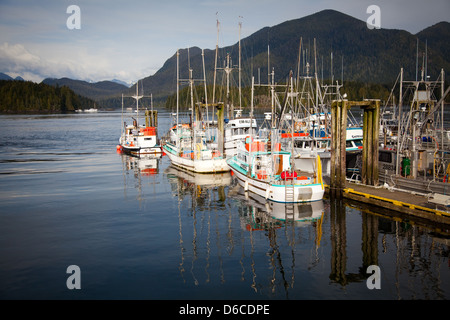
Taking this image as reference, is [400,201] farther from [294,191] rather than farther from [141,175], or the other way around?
[141,175]

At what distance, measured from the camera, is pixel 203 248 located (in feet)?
64.9

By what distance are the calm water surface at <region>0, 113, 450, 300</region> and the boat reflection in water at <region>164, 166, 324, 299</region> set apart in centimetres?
7

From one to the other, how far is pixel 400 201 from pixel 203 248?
12.9 meters

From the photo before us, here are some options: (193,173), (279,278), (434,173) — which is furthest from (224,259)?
(193,173)

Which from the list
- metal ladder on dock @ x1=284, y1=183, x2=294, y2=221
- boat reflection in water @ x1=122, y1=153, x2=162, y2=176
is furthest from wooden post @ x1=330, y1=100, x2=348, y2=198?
boat reflection in water @ x1=122, y1=153, x2=162, y2=176

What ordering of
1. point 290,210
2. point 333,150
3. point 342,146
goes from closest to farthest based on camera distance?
point 290,210, point 342,146, point 333,150

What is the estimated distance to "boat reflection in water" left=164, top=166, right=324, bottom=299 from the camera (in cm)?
1612

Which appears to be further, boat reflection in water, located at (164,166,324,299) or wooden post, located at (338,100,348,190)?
wooden post, located at (338,100,348,190)

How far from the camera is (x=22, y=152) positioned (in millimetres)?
64125

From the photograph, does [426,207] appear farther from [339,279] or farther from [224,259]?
[224,259]

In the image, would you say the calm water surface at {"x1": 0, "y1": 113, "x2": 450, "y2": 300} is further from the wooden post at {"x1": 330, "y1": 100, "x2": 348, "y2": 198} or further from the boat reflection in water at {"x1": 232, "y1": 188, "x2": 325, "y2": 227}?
the wooden post at {"x1": 330, "y1": 100, "x2": 348, "y2": 198}

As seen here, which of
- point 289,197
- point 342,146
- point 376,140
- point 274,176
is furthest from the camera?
point 274,176

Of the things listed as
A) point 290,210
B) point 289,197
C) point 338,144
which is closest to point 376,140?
point 338,144

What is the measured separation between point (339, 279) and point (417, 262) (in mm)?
4249
